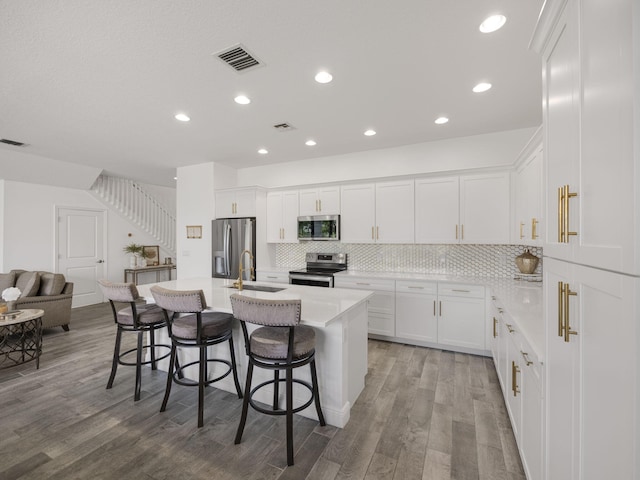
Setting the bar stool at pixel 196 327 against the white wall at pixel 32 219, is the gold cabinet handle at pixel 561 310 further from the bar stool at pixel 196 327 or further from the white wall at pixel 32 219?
the white wall at pixel 32 219

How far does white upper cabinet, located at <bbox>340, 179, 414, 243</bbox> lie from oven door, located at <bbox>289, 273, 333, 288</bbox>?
0.71 metres

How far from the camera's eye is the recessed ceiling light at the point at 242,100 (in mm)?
2814

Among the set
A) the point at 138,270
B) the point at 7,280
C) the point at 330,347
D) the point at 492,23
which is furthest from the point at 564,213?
the point at 138,270

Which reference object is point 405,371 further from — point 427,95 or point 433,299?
point 427,95

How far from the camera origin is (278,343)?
1.88 m

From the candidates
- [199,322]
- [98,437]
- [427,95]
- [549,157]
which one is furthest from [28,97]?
[549,157]

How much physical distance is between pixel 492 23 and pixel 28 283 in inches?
254

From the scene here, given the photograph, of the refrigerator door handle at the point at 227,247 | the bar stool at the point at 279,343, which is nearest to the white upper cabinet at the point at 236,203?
the refrigerator door handle at the point at 227,247

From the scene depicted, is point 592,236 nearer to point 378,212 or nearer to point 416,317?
point 416,317

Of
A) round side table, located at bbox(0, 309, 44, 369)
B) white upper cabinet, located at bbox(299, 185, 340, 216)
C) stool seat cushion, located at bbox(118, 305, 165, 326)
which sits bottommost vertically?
round side table, located at bbox(0, 309, 44, 369)

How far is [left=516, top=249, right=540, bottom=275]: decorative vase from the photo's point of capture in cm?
337

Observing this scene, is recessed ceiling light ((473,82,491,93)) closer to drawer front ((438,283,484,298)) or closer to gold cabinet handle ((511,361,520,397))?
drawer front ((438,283,484,298))

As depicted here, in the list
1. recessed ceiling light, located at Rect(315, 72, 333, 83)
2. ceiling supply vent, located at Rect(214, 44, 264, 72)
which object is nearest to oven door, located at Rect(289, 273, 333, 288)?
recessed ceiling light, located at Rect(315, 72, 333, 83)

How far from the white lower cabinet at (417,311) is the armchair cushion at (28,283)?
541cm
